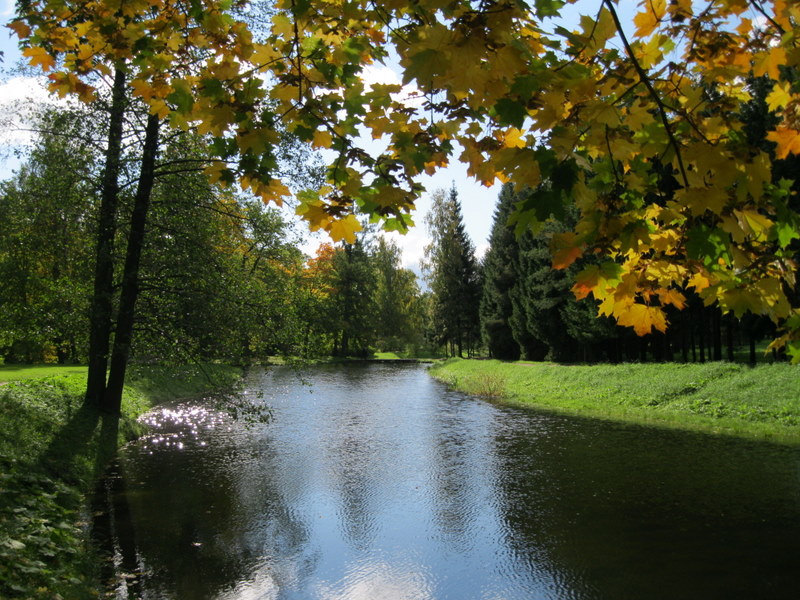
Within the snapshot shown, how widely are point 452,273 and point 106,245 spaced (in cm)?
3085

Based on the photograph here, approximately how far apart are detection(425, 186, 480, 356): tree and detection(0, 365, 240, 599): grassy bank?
26.9 m

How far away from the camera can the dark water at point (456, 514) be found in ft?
19.3

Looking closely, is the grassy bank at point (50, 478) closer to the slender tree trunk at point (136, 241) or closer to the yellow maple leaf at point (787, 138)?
the slender tree trunk at point (136, 241)

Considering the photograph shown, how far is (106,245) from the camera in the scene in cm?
1102

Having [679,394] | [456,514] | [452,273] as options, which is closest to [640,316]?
[456,514]

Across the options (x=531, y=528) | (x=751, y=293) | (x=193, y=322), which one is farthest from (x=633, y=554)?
(x=193, y=322)

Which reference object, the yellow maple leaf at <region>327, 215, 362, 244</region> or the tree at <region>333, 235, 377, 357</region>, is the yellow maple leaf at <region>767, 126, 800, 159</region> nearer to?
the yellow maple leaf at <region>327, 215, 362, 244</region>

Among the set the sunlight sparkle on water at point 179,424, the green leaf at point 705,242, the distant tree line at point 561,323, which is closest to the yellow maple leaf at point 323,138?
the green leaf at point 705,242

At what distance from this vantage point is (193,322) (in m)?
11.4

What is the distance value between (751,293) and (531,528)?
625 centimetres

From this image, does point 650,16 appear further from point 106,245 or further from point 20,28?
point 106,245

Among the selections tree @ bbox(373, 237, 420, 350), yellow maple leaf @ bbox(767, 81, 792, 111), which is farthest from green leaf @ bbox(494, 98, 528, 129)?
tree @ bbox(373, 237, 420, 350)

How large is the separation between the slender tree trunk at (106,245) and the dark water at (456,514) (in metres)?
2.29

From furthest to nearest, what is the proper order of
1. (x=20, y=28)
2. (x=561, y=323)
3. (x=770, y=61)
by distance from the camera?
1. (x=561, y=323)
2. (x=20, y=28)
3. (x=770, y=61)
